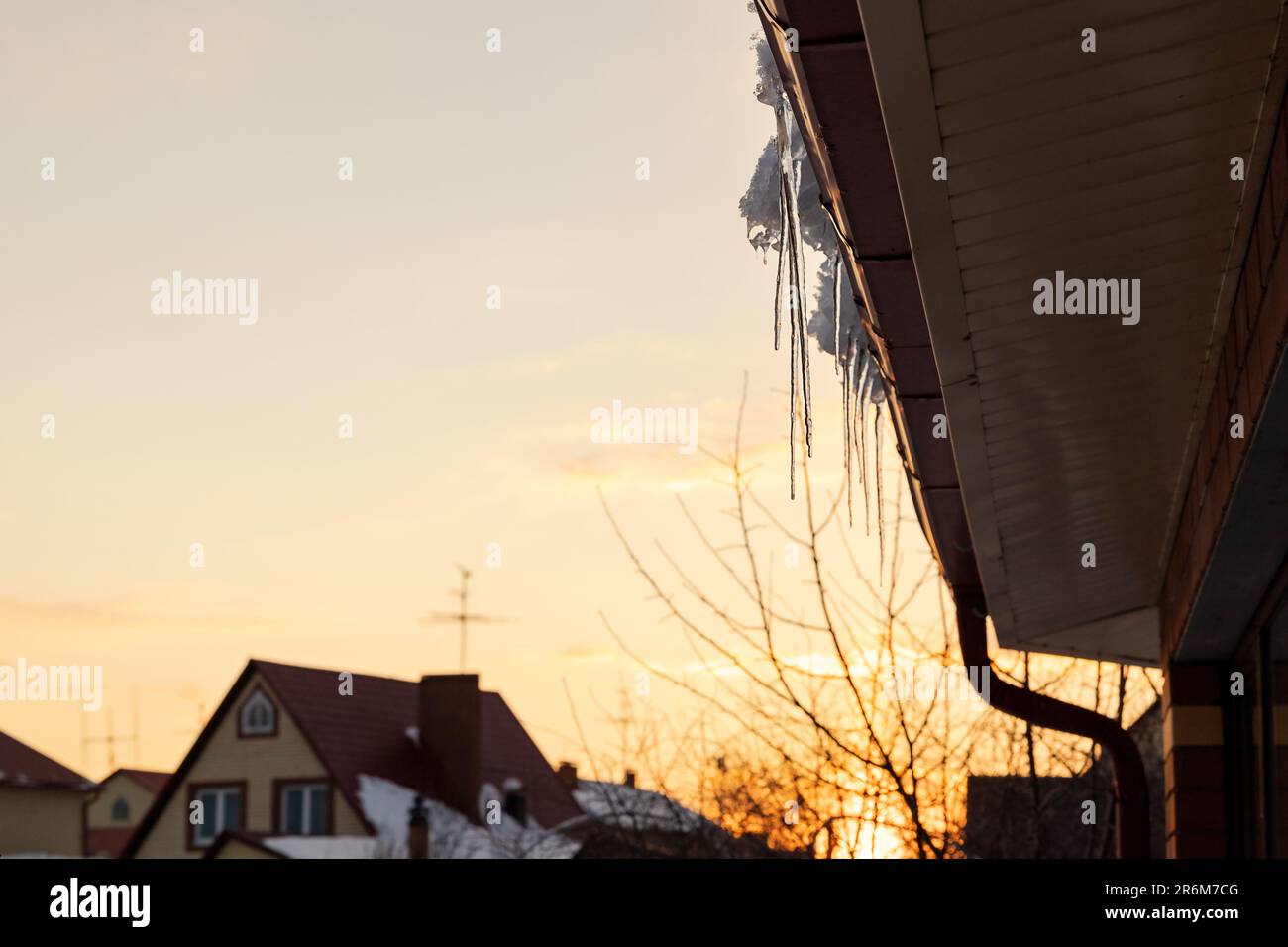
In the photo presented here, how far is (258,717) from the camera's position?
26.4 metres

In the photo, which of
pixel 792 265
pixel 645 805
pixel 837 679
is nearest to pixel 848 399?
pixel 792 265

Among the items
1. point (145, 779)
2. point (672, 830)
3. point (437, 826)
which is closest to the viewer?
point (672, 830)

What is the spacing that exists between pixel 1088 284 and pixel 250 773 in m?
24.8

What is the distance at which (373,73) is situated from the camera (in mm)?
7527

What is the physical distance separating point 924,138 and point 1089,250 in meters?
0.78

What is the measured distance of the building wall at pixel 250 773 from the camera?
25.3 m

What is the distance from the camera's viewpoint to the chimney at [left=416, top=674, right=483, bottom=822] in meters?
25.9

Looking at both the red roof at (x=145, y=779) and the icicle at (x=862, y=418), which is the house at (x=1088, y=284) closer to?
the icicle at (x=862, y=418)

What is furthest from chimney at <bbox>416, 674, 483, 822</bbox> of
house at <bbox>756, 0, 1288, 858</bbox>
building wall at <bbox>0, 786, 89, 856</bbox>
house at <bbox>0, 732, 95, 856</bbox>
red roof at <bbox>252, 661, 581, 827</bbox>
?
house at <bbox>756, 0, 1288, 858</bbox>

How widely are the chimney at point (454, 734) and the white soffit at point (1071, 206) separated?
22.5 meters

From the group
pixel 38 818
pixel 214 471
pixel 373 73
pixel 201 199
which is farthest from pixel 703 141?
pixel 38 818

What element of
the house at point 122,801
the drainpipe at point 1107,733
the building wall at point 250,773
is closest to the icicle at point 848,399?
the drainpipe at point 1107,733

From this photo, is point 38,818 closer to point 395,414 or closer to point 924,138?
point 395,414

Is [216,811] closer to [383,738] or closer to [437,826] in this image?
[383,738]
